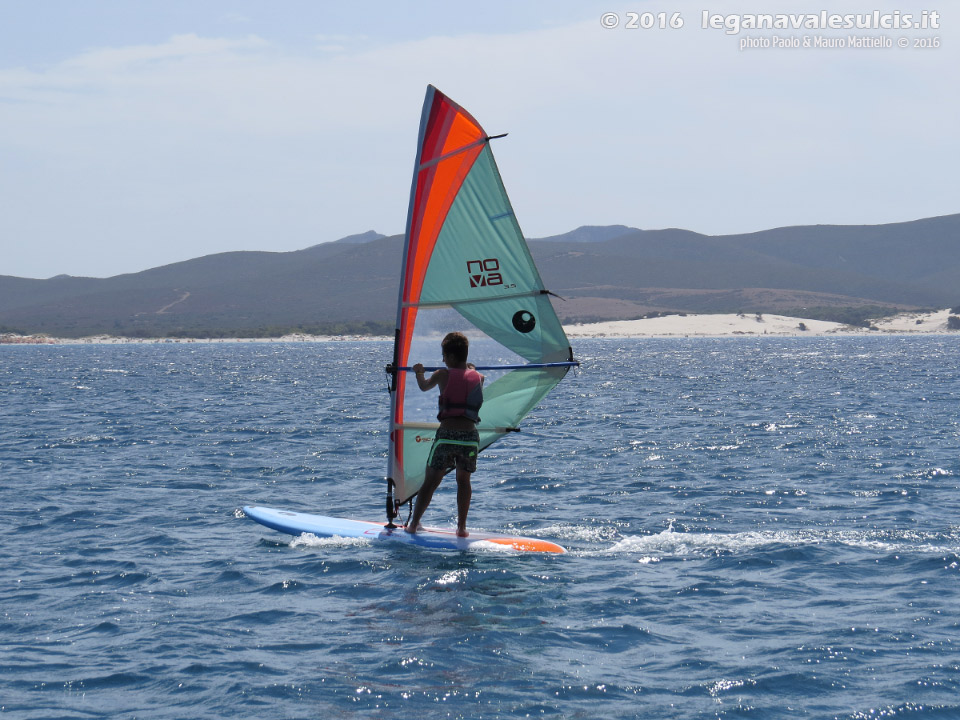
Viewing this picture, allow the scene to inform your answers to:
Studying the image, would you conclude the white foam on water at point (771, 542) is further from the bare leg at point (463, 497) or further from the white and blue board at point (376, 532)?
the bare leg at point (463, 497)

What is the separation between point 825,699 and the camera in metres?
8.27

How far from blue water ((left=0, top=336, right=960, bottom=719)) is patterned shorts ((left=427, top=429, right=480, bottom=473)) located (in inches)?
45.1

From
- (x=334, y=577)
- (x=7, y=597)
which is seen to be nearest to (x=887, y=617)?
(x=334, y=577)

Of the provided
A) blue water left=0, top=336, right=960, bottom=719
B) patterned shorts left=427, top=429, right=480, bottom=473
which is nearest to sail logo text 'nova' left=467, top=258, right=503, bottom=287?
patterned shorts left=427, top=429, right=480, bottom=473

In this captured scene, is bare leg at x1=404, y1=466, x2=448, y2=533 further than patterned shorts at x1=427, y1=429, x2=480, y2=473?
Yes

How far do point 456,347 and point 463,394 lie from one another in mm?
563

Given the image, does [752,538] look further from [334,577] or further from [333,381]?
[333,381]

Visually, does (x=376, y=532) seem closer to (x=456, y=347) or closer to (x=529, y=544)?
(x=529, y=544)

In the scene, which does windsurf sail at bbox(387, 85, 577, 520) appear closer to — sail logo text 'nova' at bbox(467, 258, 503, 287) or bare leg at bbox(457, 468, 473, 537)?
sail logo text 'nova' at bbox(467, 258, 503, 287)

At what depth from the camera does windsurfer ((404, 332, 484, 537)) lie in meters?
12.6

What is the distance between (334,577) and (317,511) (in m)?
4.59

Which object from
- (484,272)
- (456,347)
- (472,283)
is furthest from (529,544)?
(484,272)

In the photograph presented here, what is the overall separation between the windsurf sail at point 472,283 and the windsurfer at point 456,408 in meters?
0.45

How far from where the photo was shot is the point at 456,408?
12.7 metres
